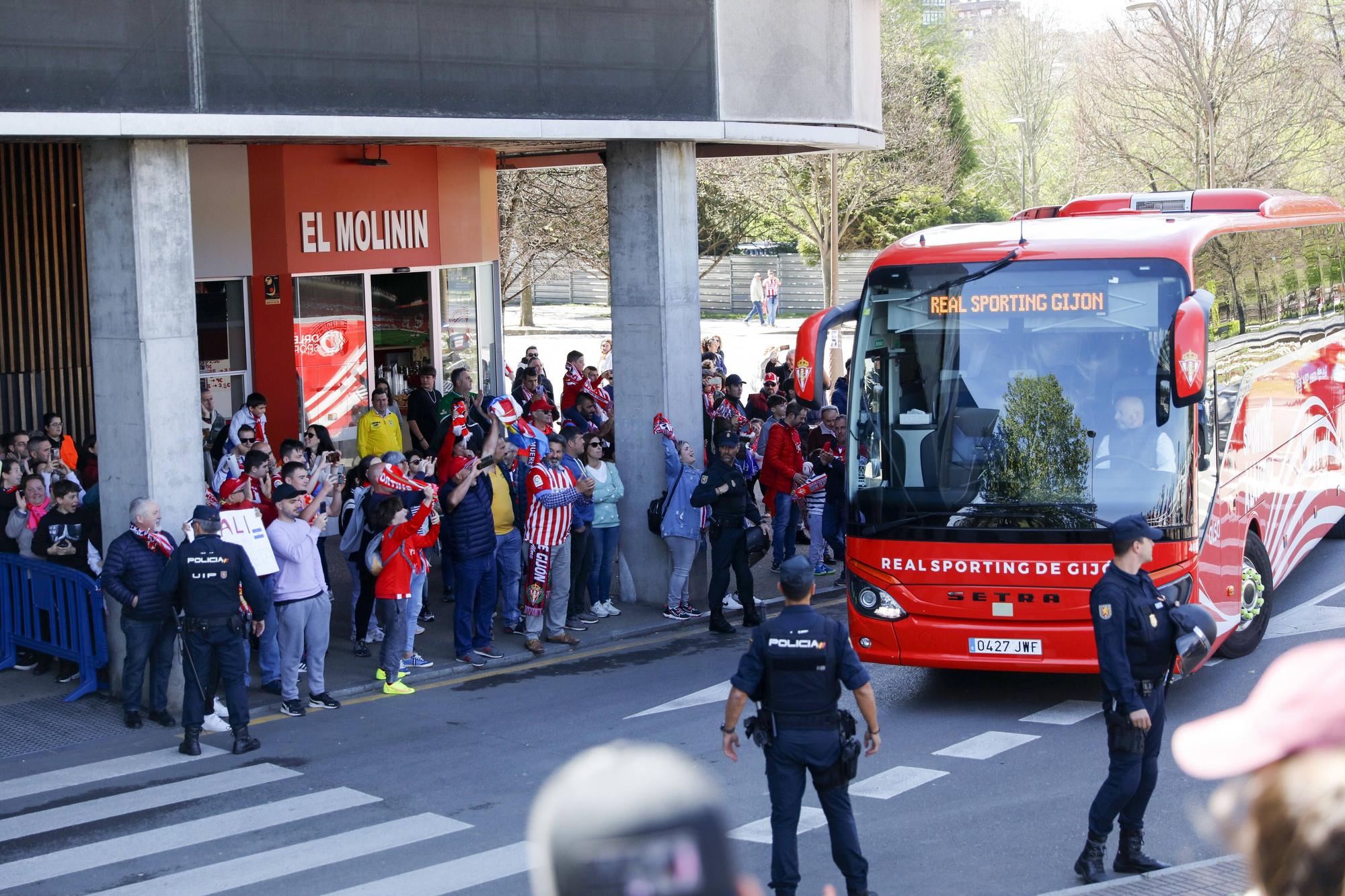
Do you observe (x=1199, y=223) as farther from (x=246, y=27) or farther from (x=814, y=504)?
(x=246, y=27)

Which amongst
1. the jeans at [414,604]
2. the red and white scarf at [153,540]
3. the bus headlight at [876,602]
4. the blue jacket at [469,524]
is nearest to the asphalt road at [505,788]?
the jeans at [414,604]

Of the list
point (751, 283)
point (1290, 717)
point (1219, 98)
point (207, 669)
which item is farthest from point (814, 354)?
point (751, 283)

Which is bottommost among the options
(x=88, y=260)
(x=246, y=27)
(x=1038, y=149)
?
(x=88, y=260)

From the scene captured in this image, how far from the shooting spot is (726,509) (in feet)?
44.3

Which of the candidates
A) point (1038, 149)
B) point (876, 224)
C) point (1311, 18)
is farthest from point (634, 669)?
point (1038, 149)

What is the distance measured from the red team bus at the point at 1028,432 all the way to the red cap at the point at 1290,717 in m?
8.22

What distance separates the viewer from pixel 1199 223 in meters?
11.6

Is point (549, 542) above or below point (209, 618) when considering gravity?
above

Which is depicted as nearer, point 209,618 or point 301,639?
point 209,618

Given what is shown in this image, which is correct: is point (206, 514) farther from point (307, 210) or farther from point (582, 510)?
point (307, 210)

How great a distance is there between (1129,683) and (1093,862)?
3.07ft

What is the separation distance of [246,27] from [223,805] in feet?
18.9

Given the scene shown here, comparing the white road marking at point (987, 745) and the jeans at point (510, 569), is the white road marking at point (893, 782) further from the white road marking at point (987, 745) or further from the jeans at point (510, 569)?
the jeans at point (510, 569)

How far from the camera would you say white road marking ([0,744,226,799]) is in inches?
386
